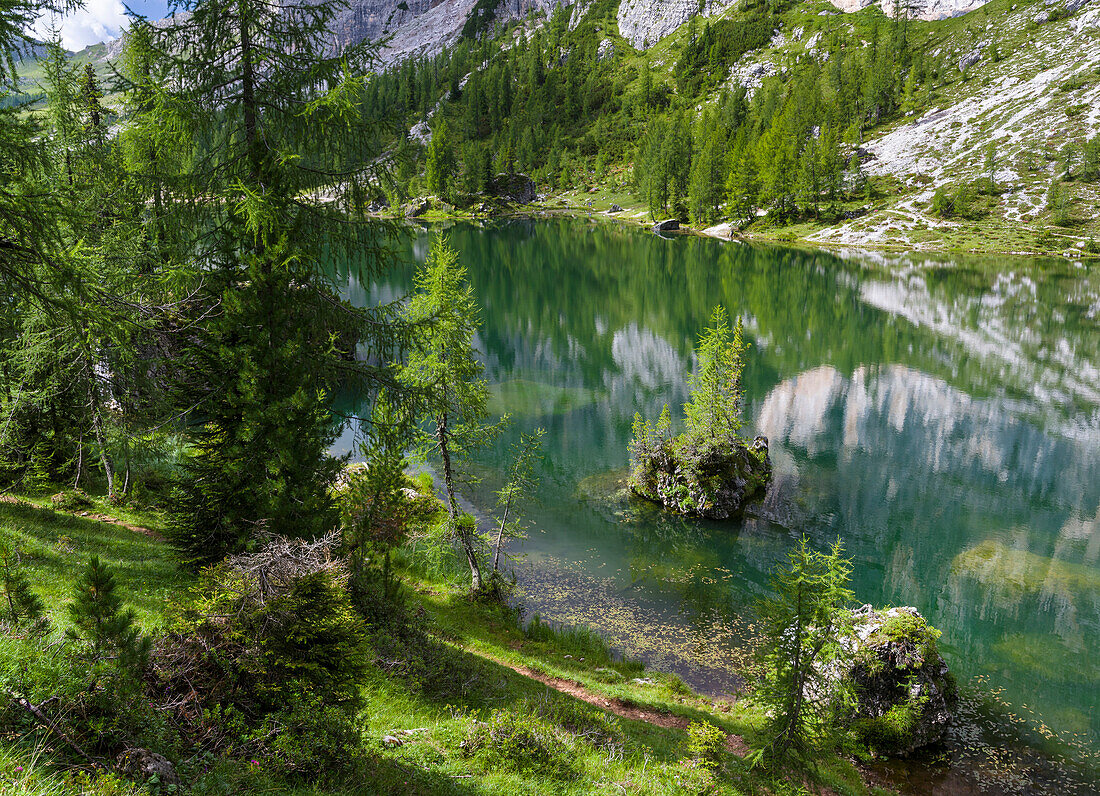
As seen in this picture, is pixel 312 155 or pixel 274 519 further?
pixel 312 155

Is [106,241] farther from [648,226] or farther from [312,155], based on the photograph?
[648,226]

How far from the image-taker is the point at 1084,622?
18344 millimetres

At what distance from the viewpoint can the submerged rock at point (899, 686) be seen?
13.6 meters

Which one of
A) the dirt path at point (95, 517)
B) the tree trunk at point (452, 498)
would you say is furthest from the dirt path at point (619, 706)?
the dirt path at point (95, 517)

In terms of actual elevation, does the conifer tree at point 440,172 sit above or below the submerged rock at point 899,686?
above

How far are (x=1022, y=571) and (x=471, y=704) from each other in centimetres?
2072

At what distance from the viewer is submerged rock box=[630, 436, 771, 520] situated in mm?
24328

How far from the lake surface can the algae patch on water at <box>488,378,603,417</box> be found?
8.3 inches

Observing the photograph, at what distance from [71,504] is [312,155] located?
11.7 m

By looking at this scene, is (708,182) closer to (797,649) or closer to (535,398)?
(535,398)

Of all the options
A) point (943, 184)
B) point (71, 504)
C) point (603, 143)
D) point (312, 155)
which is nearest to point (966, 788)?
point (312, 155)

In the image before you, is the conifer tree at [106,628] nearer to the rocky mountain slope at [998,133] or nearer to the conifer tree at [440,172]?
the rocky mountain slope at [998,133]

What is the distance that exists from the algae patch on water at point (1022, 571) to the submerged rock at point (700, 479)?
25.8 ft

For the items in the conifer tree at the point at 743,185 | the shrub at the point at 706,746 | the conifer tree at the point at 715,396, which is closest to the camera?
the shrub at the point at 706,746
